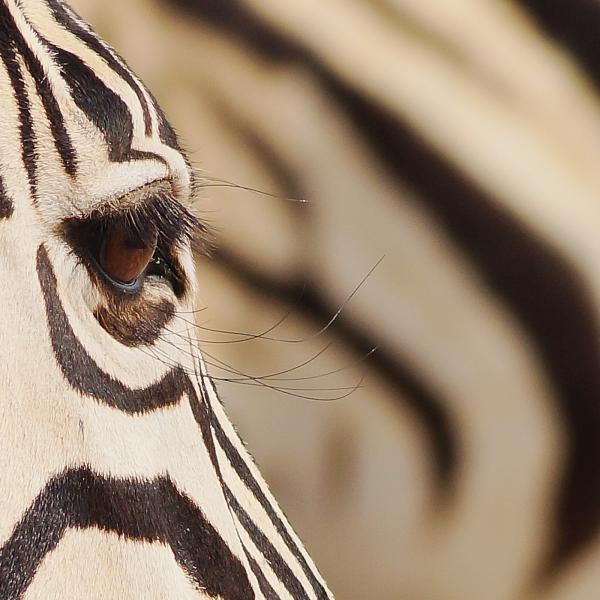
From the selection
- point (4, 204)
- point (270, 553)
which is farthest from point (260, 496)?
point (4, 204)

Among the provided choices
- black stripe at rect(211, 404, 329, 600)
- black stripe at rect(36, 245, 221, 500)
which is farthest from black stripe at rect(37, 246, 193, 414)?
black stripe at rect(211, 404, 329, 600)

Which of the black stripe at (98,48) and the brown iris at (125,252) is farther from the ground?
the black stripe at (98,48)

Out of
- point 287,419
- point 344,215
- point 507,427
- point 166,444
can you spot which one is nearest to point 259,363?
point 287,419

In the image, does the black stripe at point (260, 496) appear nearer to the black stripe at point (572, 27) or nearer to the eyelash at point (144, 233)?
the eyelash at point (144, 233)

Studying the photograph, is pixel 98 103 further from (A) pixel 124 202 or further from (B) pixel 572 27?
(B) pixel 572 27

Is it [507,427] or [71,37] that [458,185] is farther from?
[71,37]

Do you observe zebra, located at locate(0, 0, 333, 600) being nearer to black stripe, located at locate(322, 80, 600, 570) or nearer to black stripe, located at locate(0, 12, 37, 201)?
black stripe, located at locate(0, 12, 37, 201)

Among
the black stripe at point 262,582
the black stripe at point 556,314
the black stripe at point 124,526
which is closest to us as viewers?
the black stripe at point 124,526

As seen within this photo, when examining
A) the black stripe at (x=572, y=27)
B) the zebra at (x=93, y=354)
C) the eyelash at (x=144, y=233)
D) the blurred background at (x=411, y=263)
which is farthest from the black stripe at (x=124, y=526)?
the black stripe at (x=572, y=27)
